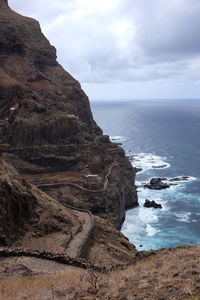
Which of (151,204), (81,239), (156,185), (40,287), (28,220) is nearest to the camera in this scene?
(40,287)

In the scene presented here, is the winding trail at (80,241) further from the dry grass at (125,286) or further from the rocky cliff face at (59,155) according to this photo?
the rocky cliff face at (59,155)

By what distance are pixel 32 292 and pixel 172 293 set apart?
6.67m

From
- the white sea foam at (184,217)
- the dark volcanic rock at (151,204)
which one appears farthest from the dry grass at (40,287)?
the dark volcanic rock at (151,204)

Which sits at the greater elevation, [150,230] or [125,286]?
[125,286]

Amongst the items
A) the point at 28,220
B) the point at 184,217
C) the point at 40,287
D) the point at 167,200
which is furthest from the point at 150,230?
the point at 40,287

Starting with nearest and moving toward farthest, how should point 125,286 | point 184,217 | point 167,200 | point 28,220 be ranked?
point 125,286, point 28,220, point 184,217, point 167,200

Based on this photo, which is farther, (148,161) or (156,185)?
(148,161)

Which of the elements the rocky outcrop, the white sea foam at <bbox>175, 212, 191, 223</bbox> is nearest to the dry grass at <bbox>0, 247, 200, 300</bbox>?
the rocky outcrop

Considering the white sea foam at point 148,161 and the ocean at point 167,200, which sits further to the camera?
the white sea foam at point 148,161

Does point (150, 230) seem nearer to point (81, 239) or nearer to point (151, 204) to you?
point (151, 204)

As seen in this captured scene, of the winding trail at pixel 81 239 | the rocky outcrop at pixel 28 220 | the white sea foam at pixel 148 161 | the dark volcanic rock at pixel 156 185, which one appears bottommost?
the dark volcanic rock at pixel 156 185

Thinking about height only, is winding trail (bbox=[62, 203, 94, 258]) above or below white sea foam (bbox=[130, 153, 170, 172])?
above

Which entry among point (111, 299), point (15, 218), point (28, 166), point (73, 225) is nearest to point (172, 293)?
point (111, 299)

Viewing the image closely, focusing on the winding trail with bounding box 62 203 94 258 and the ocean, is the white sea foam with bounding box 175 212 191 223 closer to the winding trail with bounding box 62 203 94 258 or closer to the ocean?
the ocean
